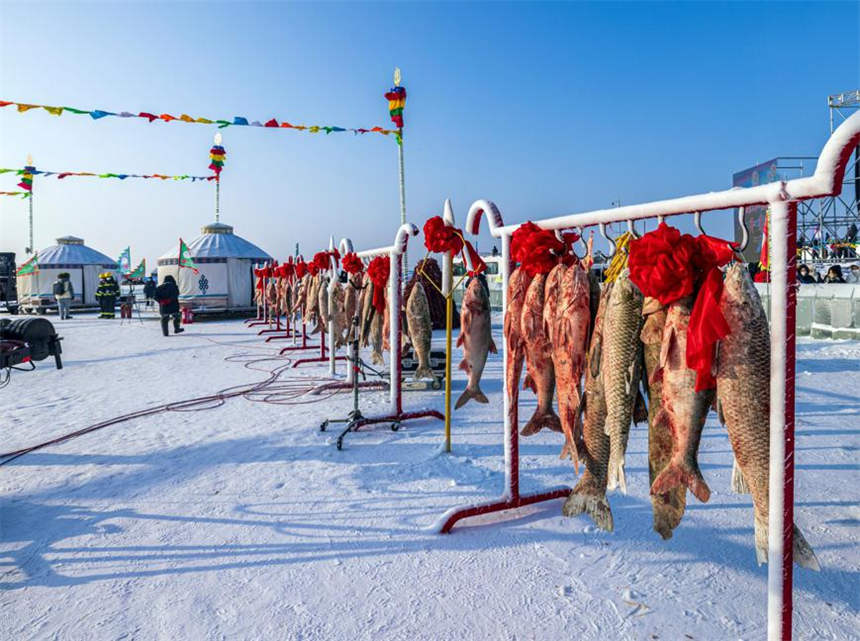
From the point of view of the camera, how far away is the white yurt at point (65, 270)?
27.4 metres

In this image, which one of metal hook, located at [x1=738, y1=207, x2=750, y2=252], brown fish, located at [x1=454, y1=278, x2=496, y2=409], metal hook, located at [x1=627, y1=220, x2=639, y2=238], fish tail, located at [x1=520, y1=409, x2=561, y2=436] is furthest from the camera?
brown fish, located at [x1=454, y1=278, x2=496, y2=409]

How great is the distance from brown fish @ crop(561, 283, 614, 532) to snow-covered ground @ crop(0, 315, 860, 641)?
0.61 meters

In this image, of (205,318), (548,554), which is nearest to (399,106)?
(205,318)

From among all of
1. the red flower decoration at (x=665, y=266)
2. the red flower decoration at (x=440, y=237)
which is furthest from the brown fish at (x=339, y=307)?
the red flower decoration at (x=665, y=266)

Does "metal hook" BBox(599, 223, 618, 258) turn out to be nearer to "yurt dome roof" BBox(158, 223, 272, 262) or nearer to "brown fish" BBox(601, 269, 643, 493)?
"brown fish" BBox(601, 269, 643, 493)

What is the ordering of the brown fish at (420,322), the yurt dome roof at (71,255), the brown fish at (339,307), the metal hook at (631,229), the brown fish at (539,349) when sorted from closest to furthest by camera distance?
the metal hook at (631,229) → the brown fish at (539,349) → the brown fish at (420,322) → the brown fish at (339,307) → the yurt dome roof at (71,255)

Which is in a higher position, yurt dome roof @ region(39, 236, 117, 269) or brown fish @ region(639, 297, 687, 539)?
yurt dome roof @ region(39, 236, 117, 269)

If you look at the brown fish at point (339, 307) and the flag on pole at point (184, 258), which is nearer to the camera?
the brown fish at point (339, 307)

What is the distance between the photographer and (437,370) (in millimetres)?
8727

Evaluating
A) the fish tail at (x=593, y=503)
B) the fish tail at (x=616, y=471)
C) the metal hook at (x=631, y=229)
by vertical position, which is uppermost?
the metal hook at (x=631, y=229)

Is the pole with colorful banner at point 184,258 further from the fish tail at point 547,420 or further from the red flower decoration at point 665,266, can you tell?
the red flower decoration at point 665,266

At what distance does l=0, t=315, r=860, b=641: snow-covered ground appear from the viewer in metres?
2.67

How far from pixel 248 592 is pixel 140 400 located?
6005mm

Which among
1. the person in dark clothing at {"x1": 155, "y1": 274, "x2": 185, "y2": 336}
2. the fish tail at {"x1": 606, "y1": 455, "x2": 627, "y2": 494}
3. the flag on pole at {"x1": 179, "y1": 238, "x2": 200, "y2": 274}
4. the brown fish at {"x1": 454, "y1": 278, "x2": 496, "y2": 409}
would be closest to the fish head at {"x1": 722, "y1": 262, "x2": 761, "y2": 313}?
the fish tail at {"x1": 606, "y1": 455, "x2": 627, "y2": 494}
